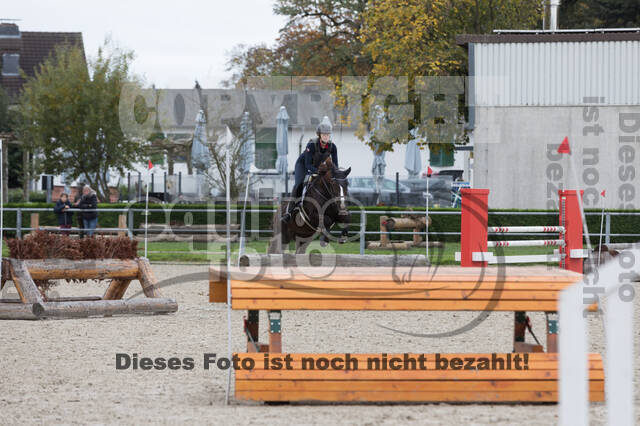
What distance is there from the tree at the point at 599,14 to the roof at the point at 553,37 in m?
9.68

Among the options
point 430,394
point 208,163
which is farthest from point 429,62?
point 430,394

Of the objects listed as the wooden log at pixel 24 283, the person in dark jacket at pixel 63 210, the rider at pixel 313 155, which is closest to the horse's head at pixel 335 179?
the rider at pixel 313 155

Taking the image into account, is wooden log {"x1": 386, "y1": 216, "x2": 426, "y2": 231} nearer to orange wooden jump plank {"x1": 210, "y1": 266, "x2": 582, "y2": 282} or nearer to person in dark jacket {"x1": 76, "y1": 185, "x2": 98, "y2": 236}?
person in dark jacket {"x1": 76, "y1": 185, "x2": 98, "y2": 236}

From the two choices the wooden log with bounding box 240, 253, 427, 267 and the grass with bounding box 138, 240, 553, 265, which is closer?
the wooden log with bounding box 240, 253, 427, 267

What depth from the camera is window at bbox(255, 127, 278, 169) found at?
3691cm

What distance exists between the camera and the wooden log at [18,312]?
9648mm

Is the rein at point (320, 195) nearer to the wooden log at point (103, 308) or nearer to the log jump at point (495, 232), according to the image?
the log jump at point (495, 232)

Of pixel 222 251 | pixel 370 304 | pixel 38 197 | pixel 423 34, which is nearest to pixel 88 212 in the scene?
pixel 222 251

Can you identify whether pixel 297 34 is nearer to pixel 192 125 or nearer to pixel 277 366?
pixel 192 125

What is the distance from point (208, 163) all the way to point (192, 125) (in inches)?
506

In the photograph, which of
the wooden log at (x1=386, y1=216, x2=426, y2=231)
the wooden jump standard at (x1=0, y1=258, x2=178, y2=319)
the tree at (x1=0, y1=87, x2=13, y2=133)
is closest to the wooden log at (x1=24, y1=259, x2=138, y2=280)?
the wooden jump standard at (x1=0, y1=258, x2=178, y2=319)

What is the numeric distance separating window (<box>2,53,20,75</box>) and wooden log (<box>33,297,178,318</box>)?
41020 mm

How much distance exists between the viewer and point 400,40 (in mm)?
25734

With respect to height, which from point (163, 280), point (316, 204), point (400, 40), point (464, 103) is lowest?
point (163, 280)
